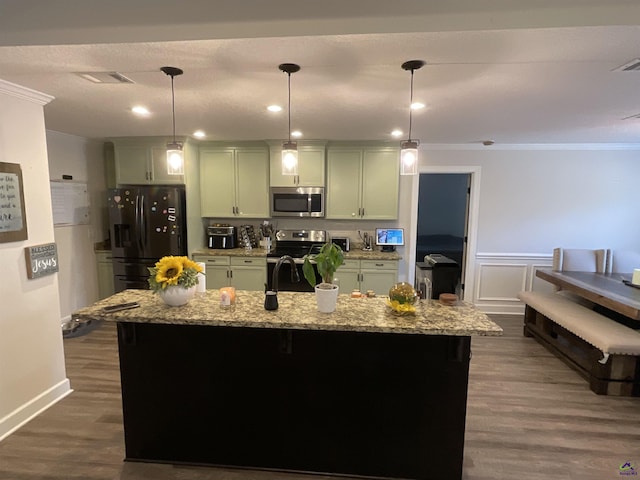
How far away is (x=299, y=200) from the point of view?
459 centimetres

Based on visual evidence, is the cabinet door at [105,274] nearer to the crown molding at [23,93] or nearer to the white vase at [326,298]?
the crown molding at [23,93]

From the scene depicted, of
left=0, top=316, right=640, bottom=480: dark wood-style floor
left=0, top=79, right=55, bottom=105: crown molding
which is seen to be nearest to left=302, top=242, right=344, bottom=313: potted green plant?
left=0, top=316, right=640, bottom=480: dark wood-style floor

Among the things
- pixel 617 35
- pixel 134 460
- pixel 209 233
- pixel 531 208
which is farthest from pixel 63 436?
pixel 531 208

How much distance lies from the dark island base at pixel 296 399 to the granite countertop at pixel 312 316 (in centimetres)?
12

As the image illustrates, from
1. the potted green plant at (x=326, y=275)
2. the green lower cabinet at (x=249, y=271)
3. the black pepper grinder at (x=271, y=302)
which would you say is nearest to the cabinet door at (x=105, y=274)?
the green lower cabinet at (x=249, y=271)

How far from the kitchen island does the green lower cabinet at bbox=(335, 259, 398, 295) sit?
230 cm

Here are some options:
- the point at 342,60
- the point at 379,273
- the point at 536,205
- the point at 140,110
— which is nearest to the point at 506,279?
the point at 536,205

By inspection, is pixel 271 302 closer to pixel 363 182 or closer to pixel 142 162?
pixel 363 182

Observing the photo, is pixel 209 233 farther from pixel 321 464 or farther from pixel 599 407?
pixel 599 407

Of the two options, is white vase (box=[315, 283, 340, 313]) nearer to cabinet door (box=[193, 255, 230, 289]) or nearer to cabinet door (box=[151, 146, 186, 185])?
cabinet door (box=[193, 255, 230, 289])

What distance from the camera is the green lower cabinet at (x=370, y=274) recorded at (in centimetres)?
442

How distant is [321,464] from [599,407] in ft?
7.44

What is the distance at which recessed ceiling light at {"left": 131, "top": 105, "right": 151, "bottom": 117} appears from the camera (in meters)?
2.89

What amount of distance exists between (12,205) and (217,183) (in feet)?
8.33
